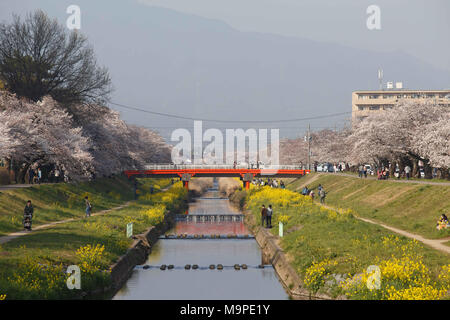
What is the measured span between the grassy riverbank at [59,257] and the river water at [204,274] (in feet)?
7.70

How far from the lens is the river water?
109ft

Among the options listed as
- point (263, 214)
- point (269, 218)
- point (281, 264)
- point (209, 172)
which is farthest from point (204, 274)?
point (209, 172)

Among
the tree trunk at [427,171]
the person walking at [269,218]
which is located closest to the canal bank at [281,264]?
the person walking at [269,218]

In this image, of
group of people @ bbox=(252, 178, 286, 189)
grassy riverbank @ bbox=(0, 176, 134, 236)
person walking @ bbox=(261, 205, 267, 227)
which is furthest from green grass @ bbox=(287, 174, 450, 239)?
grassy riverbank @ bbox=(0, 176, 134, 236)

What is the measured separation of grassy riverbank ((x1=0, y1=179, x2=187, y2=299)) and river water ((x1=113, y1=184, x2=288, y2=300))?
2346mm

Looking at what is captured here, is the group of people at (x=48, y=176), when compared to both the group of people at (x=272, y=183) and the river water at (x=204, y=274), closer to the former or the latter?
the river water at (x=204, y=274)

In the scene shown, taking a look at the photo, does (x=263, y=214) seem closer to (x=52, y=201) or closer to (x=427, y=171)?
(x=52, y=201)

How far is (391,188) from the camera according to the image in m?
65.8

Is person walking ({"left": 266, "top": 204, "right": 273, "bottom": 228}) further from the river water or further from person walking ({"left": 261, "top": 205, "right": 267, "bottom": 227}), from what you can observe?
the river water

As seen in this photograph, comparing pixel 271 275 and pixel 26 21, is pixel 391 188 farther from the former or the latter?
pixel 26 21

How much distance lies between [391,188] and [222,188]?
7677cm

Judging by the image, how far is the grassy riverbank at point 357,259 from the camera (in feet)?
74.3

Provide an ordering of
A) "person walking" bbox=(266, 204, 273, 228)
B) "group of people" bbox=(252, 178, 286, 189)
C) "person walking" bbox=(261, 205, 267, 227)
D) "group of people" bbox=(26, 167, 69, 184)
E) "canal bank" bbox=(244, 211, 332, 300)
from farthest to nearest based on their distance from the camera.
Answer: "group of people" bbox=(252, 178, 286, 189) → "group of people" bbox=(26, 167, 69, 184) → "person walking" bbox=(261, 205, 267, 227) → "person walking" bbox=(266, 204, 273, 228) → "canal bank" bbox=(244, 211, 332, 300)

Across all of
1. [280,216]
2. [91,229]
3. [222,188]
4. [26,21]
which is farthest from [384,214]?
[222,188]
